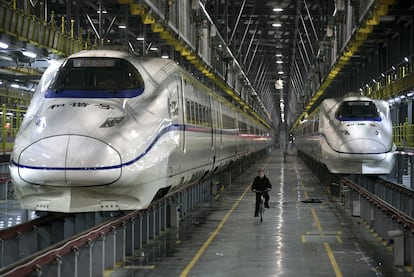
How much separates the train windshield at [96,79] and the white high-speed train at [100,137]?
0.02 meters

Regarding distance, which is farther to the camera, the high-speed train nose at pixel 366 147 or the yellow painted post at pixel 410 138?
the yellow painted post at pixel 410 138

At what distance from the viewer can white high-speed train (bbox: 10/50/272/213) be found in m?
10.5

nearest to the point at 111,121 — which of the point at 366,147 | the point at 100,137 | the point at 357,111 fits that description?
the point at 100,137

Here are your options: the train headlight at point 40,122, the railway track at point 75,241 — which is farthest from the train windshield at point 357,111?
the train headlight at point 40,122

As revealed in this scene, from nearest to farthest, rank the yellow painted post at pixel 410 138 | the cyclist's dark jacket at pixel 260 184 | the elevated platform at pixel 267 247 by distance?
1. the elevated platform at pixel 267 247
2. the cyclist's dark jacket at pixel 260 184
3. the yellow painted post at pixel 410 138

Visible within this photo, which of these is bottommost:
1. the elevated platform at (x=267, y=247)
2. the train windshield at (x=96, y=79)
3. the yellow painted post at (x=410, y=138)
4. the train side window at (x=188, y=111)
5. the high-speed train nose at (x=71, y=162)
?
the elevated platform at (x=267, y=247)

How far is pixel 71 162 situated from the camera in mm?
10391

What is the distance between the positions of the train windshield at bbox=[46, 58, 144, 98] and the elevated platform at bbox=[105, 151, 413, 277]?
10.7ft

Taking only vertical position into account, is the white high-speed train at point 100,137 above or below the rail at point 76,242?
above

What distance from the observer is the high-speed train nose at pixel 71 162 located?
1041cm

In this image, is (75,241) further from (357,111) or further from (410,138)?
(410,138)

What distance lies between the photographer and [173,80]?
13.5 m

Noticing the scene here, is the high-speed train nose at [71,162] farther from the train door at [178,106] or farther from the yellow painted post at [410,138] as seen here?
the yellow painted post at [410,138]

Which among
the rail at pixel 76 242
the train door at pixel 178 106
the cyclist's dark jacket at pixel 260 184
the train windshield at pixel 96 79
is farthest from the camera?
the cyclist's dark jacket at pixel 260 184
